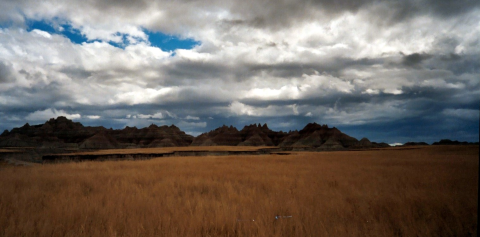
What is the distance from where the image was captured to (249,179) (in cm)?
1247

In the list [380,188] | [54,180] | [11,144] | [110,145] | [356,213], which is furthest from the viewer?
[110,145]

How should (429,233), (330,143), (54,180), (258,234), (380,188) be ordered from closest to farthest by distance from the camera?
1. (258,234)
2. (429,233)
3. (380,188)
4. (54,180)
5. (330,143)

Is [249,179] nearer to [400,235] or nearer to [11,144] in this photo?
[400,235]

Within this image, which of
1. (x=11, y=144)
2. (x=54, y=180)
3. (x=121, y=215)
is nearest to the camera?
(x=121, y=215)

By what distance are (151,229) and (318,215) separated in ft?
12.0

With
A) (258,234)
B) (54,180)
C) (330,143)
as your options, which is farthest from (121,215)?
(330,143)

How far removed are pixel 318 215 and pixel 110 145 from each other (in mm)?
168839

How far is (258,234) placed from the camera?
4.86 m

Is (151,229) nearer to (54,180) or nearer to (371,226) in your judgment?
(371,226)

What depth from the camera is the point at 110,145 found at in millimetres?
155875

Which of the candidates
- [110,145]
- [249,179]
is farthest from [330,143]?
[249,179]

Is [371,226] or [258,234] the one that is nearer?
[258,234]

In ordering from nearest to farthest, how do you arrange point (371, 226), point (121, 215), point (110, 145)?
point (371, 226) < point (121, 215) < point (110, 145)

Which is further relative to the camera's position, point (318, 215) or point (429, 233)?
point (318, 215)
